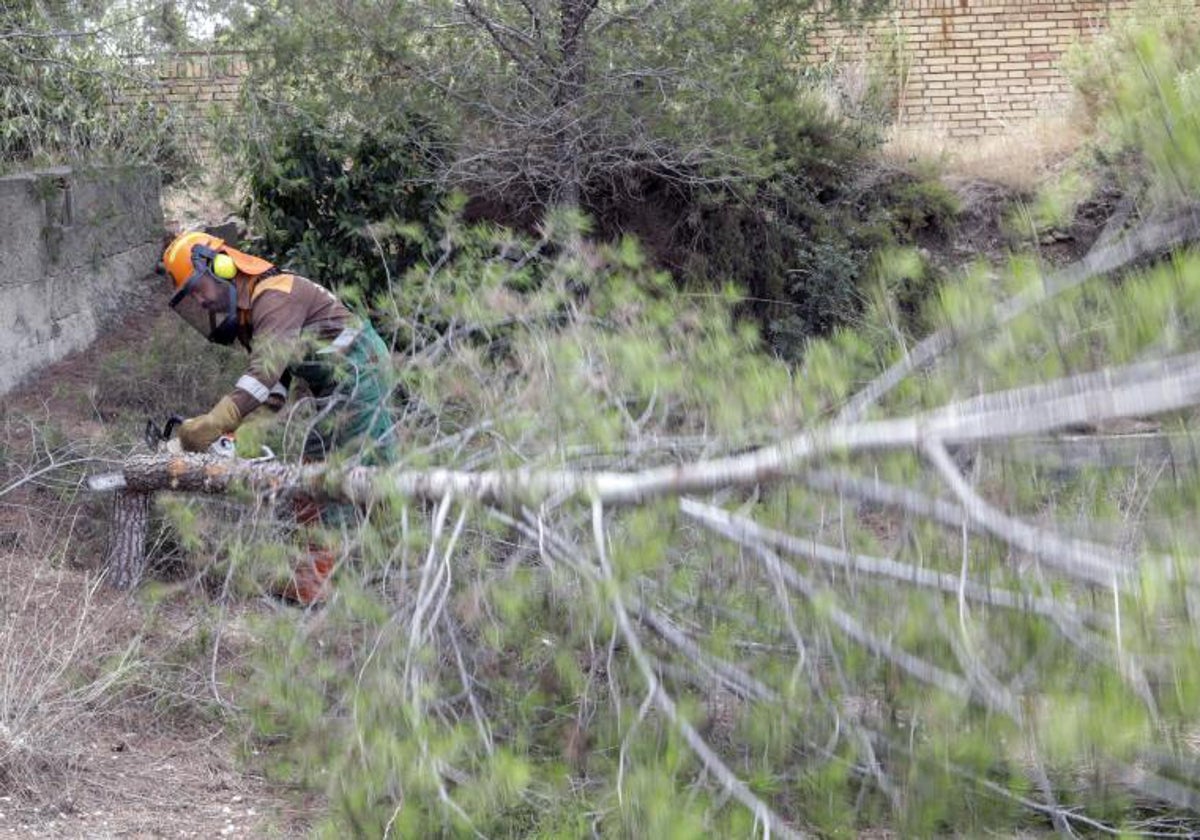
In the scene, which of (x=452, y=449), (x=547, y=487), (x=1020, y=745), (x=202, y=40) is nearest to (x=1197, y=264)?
(x=1020, y=745)

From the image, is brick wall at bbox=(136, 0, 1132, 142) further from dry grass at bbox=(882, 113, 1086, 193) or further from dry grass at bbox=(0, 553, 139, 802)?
dry grass at bbox=(0, 553, 139, 802)

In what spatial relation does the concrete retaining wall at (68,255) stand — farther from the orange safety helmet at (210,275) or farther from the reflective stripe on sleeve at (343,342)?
the reflective stripe on sleeve at (343,342)

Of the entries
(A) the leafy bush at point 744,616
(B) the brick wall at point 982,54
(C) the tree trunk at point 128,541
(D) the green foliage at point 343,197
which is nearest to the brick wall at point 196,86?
(D) the green foliage at point 343,197

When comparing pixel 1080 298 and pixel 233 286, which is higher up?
pixel 1080 298

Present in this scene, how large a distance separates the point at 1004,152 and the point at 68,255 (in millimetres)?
7599

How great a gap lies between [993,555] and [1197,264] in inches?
31.9

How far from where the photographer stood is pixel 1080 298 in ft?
10.7

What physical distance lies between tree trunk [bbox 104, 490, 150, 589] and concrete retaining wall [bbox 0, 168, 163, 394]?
7.99ft

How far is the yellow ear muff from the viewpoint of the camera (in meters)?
6.81

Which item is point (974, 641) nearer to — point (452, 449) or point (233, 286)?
point (452, 449)

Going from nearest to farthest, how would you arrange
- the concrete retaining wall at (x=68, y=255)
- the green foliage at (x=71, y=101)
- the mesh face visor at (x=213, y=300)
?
the mesh face visor at (x=213, y=300)
the green foliage at (x=71, y=101)
the concrete retaining wall at (x=68, y=255)

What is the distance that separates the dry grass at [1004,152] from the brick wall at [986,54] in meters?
1.02

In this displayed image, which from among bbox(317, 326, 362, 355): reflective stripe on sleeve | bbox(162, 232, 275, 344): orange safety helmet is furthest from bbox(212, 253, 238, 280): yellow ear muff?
bbox(317, 326, 362, 355): reflective stripe on sleeve

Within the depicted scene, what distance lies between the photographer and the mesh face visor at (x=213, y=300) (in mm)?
6793
